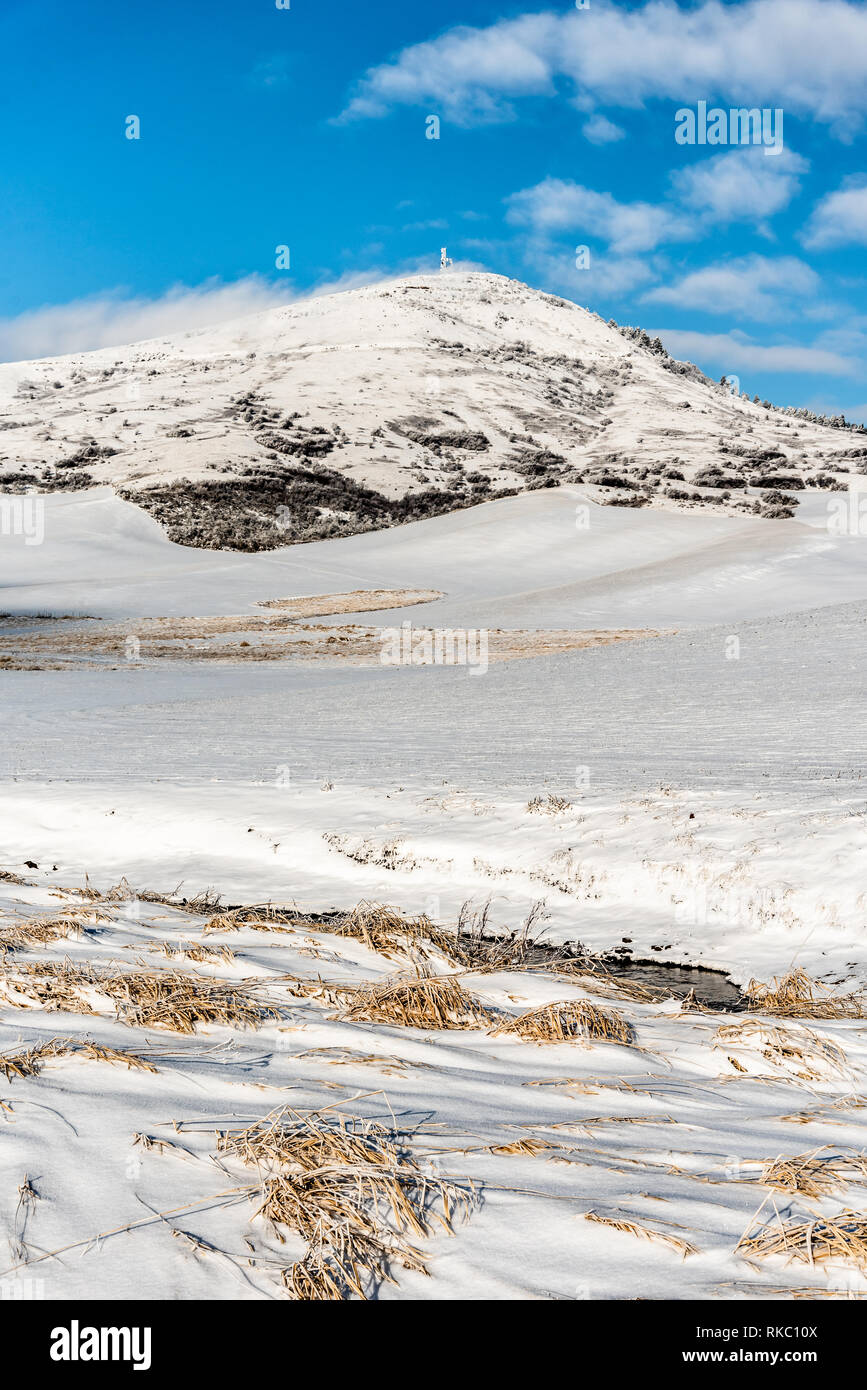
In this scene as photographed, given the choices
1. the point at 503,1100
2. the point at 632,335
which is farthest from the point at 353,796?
the point at 632,335

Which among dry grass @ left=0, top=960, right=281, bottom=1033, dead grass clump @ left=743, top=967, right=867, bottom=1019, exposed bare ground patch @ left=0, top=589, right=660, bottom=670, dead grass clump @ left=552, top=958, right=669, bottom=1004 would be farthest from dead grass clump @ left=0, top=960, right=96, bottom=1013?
exposed bare ground patch @ left=0, top=589, right=660, bottom=670

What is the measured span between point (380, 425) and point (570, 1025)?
54425mm

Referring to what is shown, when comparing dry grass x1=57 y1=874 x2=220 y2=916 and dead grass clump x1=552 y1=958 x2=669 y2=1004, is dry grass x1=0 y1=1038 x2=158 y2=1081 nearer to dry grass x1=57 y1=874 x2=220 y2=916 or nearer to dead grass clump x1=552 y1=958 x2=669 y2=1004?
dead grass clump x1=552 y1=958 x2=669 y2=1004

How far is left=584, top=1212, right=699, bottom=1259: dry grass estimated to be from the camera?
221cm

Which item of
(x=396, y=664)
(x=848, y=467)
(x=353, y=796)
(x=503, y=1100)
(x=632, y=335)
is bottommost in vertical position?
(x=503, y=1100)

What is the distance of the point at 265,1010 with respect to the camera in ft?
12.5

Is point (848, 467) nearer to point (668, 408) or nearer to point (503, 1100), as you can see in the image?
point (668, 408)

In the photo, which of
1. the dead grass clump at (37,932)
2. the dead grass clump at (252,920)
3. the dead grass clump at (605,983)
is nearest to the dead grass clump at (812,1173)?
the dead grass clump at (605,983)

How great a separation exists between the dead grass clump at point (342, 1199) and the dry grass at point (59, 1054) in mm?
616

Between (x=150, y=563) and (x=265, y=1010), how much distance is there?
3449 centimetres

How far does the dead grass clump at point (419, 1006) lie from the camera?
3.87 m

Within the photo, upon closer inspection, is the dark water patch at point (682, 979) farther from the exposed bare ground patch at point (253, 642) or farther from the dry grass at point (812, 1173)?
the exposed bare ground patch at point (253, 642)

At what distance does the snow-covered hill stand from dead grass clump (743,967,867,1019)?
122 ft

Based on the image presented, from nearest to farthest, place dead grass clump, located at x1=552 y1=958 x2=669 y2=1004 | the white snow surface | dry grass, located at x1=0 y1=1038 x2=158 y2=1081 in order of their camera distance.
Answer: the white snow surface < dry grass, located at x1=0 y1=1038 x2=158 y2=1081 < dead grass clump, located at x1=552 y1=958 x2=669 y2=1004
